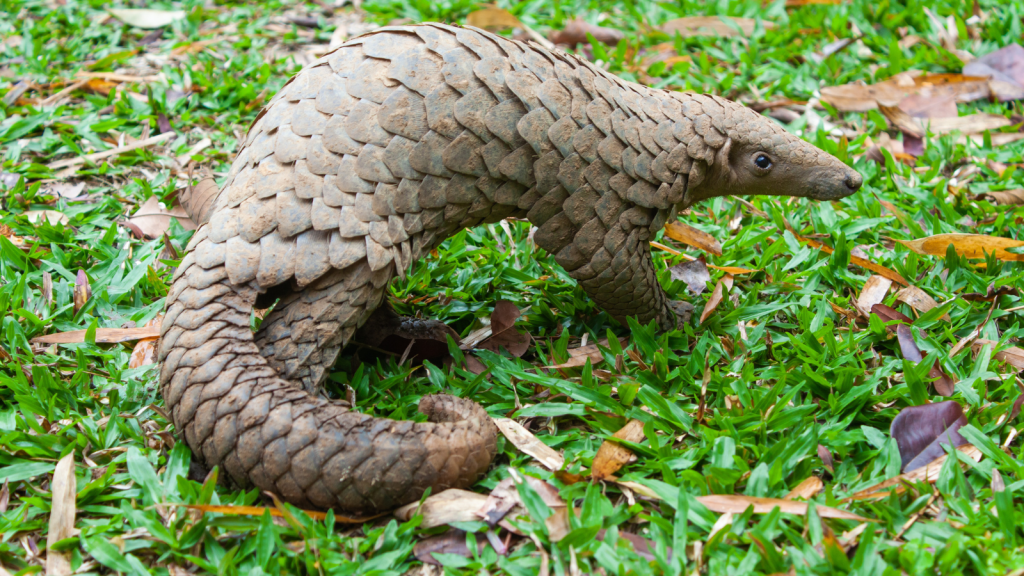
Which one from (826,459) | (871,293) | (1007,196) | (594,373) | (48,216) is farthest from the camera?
(1007,196)

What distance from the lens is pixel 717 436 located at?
8.41 feet

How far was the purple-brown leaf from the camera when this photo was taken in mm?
2502

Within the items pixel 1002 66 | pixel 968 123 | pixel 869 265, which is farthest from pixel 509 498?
pixel 1002 66

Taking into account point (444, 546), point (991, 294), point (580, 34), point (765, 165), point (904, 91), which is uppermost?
point (765, 165)

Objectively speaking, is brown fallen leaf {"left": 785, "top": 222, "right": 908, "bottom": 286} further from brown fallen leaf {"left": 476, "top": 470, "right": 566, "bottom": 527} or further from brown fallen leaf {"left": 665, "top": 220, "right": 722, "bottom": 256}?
brown fallen leaf {"left": 476, "top": 470, "right": 566, "bottom": 527}

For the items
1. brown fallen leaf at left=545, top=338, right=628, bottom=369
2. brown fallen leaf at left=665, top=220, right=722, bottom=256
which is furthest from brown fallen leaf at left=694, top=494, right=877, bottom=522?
brown fallen leaf at left=665, top=220, right=722, bottom=256

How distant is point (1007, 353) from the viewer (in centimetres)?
297

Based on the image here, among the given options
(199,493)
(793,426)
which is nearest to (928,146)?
(793,426)

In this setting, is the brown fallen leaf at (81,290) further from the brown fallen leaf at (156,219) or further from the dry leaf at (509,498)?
the dry leaf at (509,498)

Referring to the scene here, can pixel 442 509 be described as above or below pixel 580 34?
below

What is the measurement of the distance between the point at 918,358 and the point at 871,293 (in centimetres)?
47

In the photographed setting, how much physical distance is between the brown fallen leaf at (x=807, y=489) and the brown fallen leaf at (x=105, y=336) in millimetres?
2290

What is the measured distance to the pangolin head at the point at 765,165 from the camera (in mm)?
2932

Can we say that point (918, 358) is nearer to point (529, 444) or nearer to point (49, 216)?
point (529, 444)
